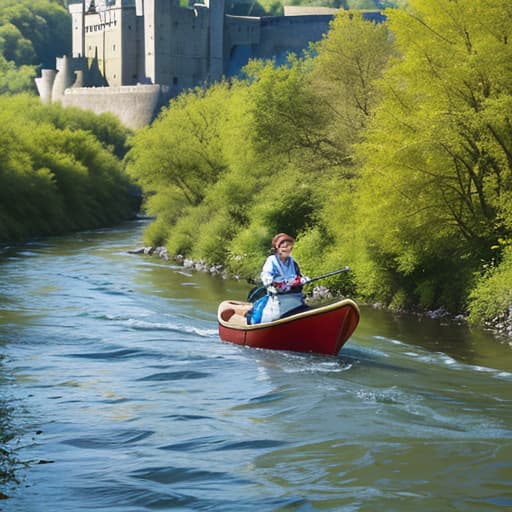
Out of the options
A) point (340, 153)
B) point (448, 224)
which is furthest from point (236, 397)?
point (340, 153)

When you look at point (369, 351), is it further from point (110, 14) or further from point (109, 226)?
point (110, 14)

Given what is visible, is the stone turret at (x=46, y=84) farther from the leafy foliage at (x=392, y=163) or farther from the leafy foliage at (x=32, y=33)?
the leafy foliage at (x=392, y=163)

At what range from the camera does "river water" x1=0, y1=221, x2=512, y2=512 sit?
295 inches

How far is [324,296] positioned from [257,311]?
21.0ft

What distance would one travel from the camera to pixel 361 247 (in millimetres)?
18984

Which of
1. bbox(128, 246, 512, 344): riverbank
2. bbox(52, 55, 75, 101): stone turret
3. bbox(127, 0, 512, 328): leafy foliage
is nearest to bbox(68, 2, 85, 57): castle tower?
bbox(52, 55, 75, 101): stone turret

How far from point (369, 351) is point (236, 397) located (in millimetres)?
3430

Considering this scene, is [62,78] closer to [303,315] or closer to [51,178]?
[51,178]

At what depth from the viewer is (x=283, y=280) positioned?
12445 millimetres

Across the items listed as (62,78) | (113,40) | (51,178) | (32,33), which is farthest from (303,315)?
(32,33)

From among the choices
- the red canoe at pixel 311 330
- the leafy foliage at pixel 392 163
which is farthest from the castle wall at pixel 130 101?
the red canoe at pixel 311 330

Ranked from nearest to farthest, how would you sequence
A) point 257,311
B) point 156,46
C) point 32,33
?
point 257,311
point 156,46
point 32,33

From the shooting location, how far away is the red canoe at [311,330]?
1213 cm

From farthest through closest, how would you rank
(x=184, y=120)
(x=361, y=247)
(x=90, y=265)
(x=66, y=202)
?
1. (x=66, y=202)
2. (x=184, y=120)
3. (x=90, y=265)
4. (x=361, y=247)
